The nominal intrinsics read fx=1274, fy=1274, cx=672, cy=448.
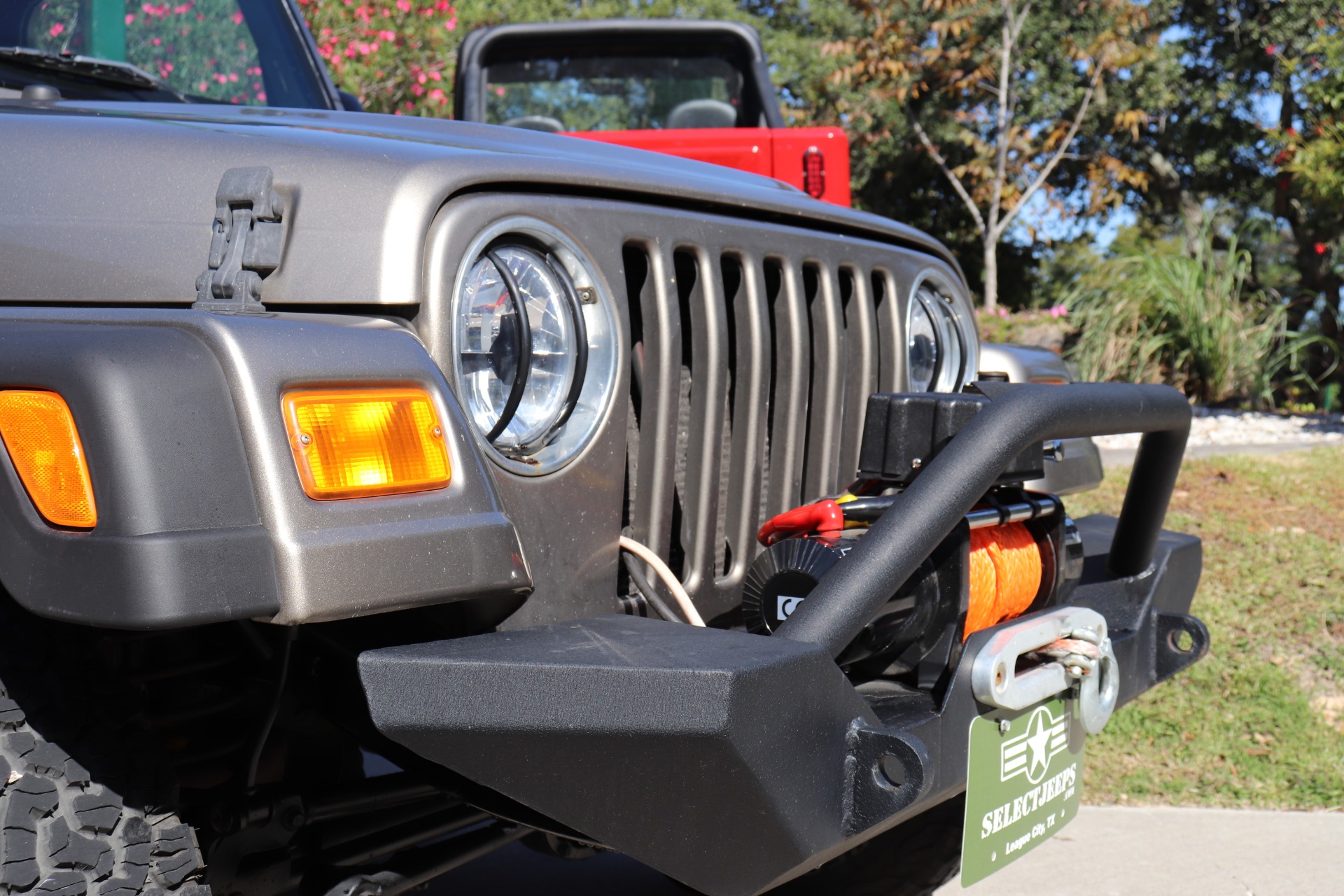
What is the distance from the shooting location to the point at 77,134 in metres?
1.62

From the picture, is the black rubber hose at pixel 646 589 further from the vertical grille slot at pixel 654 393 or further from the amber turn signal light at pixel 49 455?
the amber turn signal light at pixel 49 455

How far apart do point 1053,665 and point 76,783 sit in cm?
121

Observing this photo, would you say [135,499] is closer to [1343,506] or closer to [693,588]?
[693,588]

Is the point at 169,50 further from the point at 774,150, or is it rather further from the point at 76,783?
the point at 774,150

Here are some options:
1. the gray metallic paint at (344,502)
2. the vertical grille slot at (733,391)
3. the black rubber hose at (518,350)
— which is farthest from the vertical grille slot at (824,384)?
the gray metallic paint at (344,502)

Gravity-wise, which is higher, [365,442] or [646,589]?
[365,442]

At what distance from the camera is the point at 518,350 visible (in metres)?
1.57

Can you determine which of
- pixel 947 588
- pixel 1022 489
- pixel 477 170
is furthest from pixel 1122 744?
pixel 477 170

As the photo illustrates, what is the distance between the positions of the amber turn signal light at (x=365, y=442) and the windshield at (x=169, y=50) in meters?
1.26

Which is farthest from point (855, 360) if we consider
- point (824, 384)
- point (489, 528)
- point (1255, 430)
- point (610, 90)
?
point (1255, 430)

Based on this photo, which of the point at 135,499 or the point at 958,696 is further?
the point at 958,696

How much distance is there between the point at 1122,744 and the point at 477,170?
306 centimetres

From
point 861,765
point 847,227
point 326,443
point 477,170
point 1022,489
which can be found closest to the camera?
point 326,443

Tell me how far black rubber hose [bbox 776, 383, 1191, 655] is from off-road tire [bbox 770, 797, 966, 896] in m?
0.88
